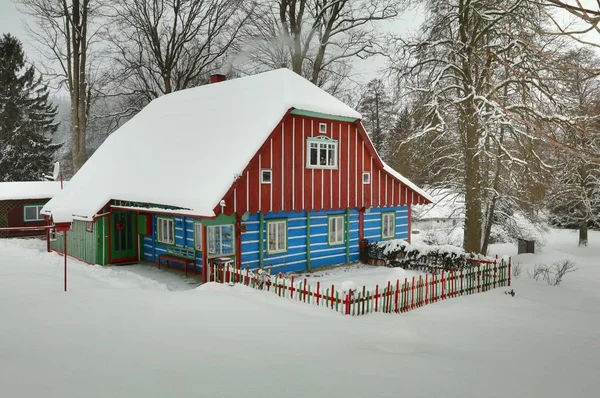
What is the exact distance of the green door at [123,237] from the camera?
709 inches

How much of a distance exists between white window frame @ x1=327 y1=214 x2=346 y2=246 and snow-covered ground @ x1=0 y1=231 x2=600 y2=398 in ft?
21.7

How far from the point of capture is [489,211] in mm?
22266

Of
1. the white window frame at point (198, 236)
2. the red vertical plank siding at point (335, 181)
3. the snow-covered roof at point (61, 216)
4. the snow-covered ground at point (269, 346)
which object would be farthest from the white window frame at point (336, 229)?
the snow-covered roof at point (61, 216)

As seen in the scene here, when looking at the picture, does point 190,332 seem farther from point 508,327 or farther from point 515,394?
point 508,327

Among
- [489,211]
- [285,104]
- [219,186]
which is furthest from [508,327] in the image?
[489,211]

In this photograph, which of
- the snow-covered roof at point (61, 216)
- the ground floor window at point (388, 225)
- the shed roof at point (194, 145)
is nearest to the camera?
the snow-covered roof at point (61, 216)

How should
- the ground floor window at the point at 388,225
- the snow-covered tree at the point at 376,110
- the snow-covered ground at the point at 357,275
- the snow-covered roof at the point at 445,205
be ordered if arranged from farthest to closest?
the snow-covered tree at the point at 376,110 < the snow-covered roof at the point at 445,205 < the ground floor window at the point at 388,225 < the snow-covered ground at the point at 357,275

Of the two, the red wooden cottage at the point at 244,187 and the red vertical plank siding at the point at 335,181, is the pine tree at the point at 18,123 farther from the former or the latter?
the red vertical plank siding at the point at 335,181

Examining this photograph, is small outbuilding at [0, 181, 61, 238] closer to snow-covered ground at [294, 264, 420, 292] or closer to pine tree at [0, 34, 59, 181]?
pine tree at [0, 34, 59, 181]

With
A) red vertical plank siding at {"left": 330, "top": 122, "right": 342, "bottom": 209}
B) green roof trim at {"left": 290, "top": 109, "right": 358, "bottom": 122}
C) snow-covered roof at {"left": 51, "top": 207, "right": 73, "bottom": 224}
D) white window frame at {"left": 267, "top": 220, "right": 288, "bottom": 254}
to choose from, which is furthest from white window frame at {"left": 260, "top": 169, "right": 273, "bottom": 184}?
snow-covered roof at {"left": 51, "top": 207, "right": 73, "bottom": 224}

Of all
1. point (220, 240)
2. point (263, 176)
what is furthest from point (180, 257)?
point (263, 176)

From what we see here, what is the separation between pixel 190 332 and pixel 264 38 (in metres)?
24.5

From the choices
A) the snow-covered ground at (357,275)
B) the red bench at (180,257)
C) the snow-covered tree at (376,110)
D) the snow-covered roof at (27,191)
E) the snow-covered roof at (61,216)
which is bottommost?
the snow-covered ground at (357,275)

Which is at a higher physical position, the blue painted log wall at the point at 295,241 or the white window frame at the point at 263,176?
the white window frame at the point at 263,176
